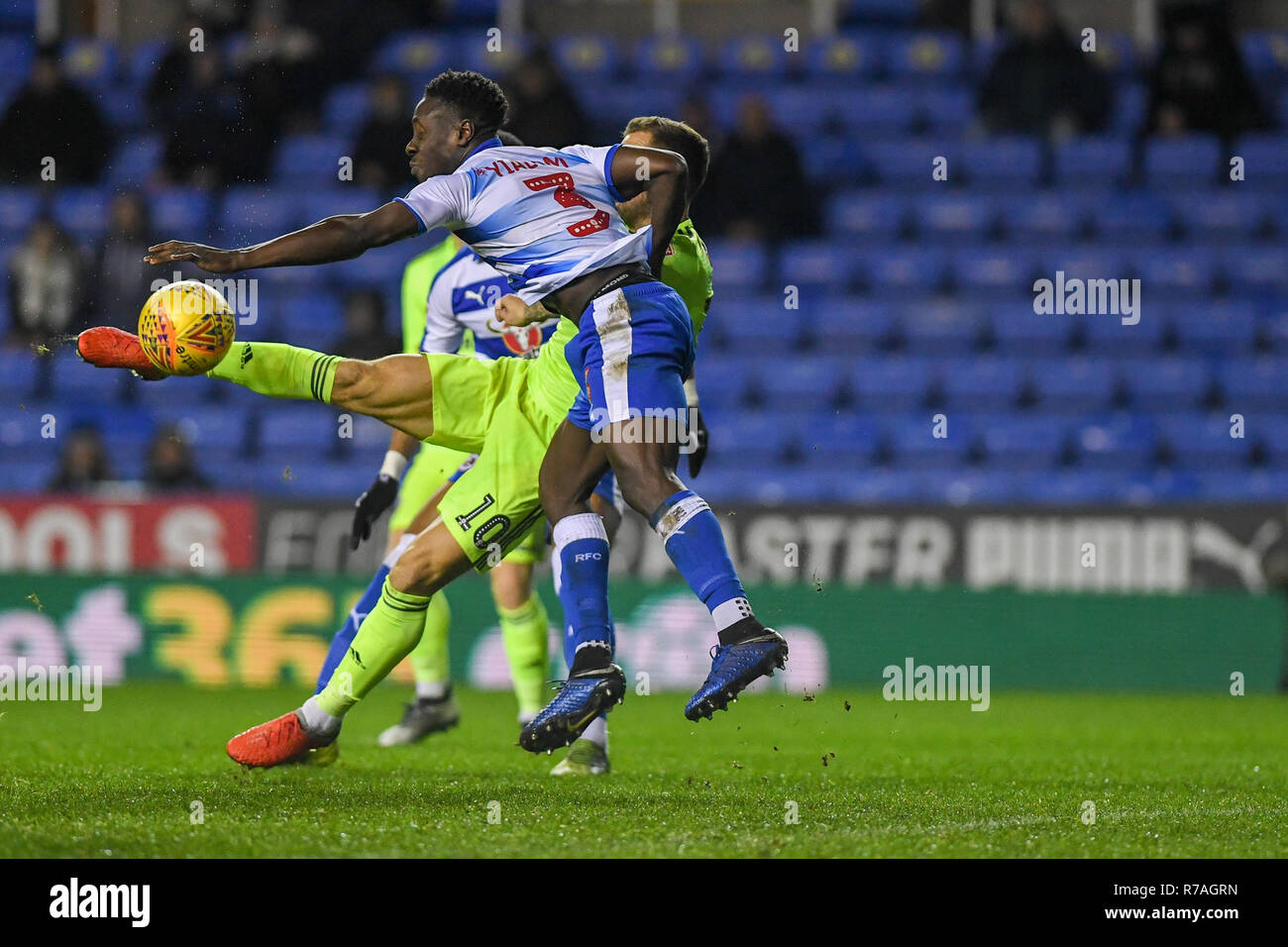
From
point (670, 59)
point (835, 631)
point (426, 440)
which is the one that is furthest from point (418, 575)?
point (670, 59)

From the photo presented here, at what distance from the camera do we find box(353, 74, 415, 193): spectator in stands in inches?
516

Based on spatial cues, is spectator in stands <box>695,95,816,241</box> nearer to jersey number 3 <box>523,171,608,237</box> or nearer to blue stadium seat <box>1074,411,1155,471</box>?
blue stadium seat <box>1074,411,1155,471</box>

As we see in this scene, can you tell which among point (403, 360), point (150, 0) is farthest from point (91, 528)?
point (403, 360)

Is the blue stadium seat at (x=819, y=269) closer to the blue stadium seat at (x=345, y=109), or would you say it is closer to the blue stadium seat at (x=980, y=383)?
the blue stadium seat at (x=980, y=383)

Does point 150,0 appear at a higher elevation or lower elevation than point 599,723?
higher

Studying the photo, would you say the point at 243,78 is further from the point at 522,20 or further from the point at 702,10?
the point at 702,10

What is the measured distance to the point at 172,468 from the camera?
38.3 feet

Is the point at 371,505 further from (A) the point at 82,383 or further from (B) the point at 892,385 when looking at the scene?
(A) the point at 82,383

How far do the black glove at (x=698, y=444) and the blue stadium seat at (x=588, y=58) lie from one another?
9617 millimetres

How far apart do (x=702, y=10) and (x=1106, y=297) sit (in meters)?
5.34

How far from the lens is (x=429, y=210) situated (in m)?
4.91

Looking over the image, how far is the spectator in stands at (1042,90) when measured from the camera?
14758 mm

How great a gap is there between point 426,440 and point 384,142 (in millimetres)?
8149
